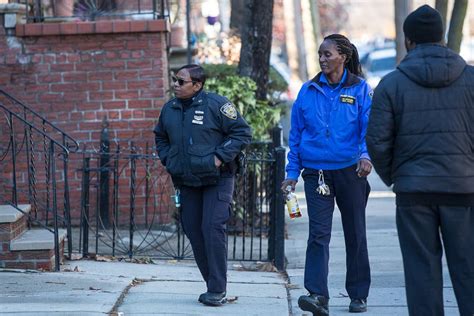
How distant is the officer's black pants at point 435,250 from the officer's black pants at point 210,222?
179 cm

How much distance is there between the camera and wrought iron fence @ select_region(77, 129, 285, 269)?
8469 mm

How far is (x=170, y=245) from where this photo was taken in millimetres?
9250

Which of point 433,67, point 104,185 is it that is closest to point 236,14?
point 104,185

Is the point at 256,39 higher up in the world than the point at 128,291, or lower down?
higher up

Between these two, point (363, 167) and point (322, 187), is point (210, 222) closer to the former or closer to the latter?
point (322, 187)

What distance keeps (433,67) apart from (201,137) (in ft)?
6.58

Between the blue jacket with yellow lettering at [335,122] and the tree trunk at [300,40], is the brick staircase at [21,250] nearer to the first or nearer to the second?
the blue jacket with yellow lettering at [335,122]

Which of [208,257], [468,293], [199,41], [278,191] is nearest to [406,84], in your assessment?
[468,293]

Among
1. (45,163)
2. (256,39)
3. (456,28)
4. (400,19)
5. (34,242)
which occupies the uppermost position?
(400,19)

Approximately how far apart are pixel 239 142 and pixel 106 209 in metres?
3.44

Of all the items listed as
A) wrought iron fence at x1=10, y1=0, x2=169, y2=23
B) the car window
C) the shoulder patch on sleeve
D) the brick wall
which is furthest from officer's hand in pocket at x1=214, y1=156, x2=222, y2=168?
the car window

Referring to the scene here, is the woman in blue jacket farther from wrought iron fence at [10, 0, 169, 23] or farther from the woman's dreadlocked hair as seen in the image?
wrought iron fence at [10, 0, 169, 23]

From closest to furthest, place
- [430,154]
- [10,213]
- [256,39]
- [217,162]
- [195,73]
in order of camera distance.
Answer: [430,154]
[217,162]
[195,73]
[10,213]
[256,39]

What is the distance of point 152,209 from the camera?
988 cm
